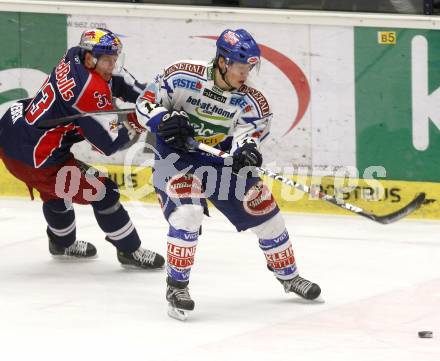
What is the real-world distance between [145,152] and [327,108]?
47.1 inches

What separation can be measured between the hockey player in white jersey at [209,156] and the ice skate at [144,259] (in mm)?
869

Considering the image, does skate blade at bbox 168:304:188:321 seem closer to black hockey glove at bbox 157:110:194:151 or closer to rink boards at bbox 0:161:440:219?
black hockey glove at bbox 157:110:194:151

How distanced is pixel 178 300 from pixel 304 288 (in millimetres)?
606

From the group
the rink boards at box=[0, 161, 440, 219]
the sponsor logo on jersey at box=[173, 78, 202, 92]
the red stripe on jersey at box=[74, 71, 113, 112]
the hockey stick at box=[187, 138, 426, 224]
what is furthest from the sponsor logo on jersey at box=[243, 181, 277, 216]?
the rink boards at box=[0, 161, 440, 219]

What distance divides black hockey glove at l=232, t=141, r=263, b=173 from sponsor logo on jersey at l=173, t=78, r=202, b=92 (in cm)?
34

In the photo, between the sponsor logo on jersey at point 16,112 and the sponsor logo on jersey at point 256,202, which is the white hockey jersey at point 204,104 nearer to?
the sponsor logo on jersey at point 256,202

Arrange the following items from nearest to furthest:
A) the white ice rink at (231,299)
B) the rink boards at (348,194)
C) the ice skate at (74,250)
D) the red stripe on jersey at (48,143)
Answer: the white ice rink at (231,299)
the red stripe on jersey at (48,143)
the ice skate at (74,250)
the rink boards at (348,194)

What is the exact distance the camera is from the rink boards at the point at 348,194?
777 cm

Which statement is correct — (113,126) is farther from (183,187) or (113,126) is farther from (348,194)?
(348,194)

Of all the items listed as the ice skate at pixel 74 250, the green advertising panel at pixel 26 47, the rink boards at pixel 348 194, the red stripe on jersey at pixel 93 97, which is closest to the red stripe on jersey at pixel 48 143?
the red stripe on jersey at pixel 93 97

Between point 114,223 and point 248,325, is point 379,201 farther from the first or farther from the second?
point 248,325

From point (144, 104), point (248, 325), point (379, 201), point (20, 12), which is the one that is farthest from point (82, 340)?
point (20, 12)

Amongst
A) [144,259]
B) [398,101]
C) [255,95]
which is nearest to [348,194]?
[398,101]

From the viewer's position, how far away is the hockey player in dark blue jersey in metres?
6.45
